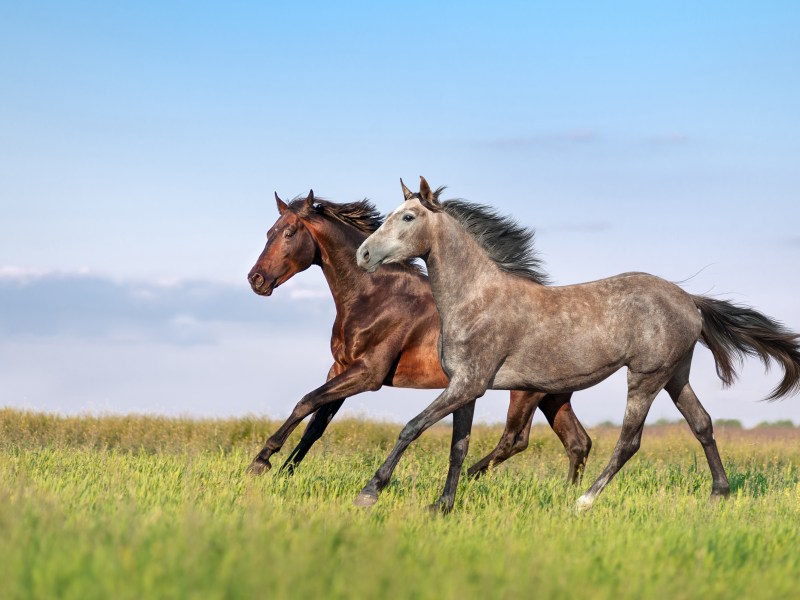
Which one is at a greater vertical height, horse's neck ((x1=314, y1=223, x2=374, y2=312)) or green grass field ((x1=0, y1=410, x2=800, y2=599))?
horse's neck ((x1=314, y1=223, x2=374, y2=312))

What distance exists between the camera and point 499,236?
8.17m

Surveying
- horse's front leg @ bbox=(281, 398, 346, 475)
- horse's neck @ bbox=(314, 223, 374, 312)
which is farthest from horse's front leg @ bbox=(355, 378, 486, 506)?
horse's neck @ bbox=(314, 223, 374, 312)

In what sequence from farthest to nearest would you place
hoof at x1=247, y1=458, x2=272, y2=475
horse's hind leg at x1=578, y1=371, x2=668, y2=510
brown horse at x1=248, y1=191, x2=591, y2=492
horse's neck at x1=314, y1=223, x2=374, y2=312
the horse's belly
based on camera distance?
horse's neck at x1=314, y1=223, x2=374, y2=312, brown horse at x1=248, y1=191, x2=591, y2=492, hoof at x1=247, y1=458, x2=272, y2=475, horse's hind leg at x1=578, y1=371, x2=668, y2=510, the horse's belly

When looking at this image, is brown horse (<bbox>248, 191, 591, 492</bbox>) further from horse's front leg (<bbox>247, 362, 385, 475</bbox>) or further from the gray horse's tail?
the gray horse's tail

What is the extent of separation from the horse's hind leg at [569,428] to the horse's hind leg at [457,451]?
2.27 meters

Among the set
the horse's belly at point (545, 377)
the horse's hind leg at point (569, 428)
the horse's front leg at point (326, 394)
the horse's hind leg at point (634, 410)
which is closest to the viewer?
the horse's belly at point (545, 377)

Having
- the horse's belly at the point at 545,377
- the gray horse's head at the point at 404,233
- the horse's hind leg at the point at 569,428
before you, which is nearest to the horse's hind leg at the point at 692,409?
the horse's hind leg at the point at 569,428

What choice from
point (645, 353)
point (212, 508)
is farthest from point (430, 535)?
point (645, 353)

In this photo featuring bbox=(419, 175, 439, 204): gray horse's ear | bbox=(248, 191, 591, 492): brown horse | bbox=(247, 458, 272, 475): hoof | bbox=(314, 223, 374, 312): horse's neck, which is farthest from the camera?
bbox=(314, 223, 374, 312): horse's neck

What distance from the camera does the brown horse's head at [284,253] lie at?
30.5 feet

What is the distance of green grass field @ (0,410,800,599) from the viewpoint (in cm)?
414

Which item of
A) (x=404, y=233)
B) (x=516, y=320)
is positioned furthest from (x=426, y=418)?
(x=404, y=233)

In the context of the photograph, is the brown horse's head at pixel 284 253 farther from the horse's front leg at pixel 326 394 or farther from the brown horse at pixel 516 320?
the brown horse at pixel 516 320

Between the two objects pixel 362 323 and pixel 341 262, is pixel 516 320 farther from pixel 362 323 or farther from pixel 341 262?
pixel 341 262
